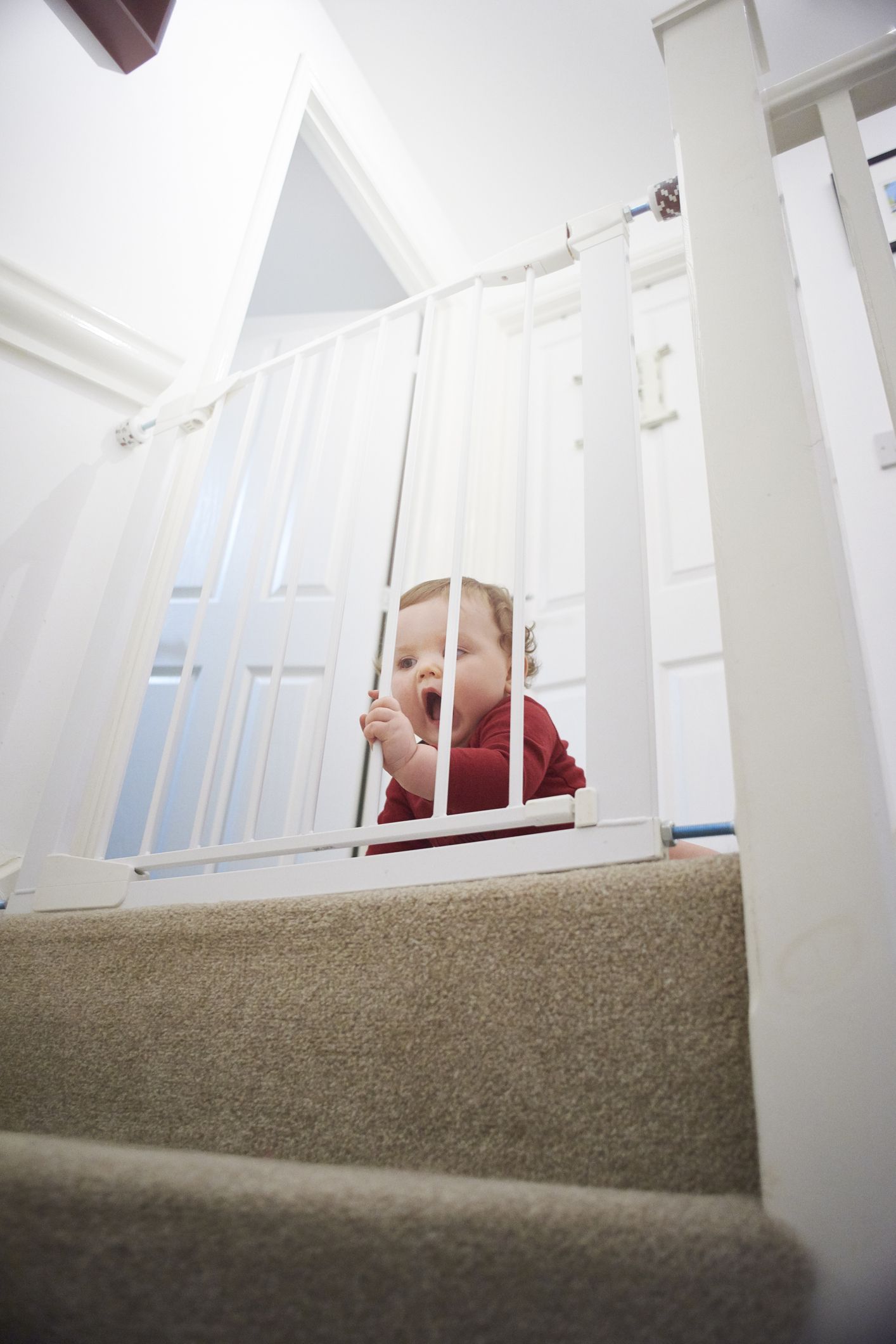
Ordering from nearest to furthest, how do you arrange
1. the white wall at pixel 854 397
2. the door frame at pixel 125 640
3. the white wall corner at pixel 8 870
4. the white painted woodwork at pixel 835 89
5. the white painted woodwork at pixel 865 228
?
the white painted woodwork at pixel 865 228 < the white painted woodwork at pixel 835 89 < the door frame at pixel 125 640 < the white wall corner at pixel 8 870 < the white wall at pixel 854 397

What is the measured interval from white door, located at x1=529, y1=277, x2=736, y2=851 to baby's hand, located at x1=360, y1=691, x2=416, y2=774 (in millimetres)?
998

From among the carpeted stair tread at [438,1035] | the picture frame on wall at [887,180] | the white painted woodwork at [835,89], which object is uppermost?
the picture frame on wall at [887,180]

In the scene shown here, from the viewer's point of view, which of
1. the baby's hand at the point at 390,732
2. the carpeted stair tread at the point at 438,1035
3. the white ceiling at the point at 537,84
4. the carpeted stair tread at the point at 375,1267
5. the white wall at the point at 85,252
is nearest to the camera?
the carpeted stair tread at the point at 375,1267

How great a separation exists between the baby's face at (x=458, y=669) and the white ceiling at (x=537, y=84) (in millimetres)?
1976

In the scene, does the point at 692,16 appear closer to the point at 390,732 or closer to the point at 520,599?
the point at 520,599

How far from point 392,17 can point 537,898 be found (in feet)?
8.88

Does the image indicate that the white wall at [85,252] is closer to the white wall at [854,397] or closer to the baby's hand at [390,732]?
the baby's hand at [390,732]

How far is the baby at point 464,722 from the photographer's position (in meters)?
0.85

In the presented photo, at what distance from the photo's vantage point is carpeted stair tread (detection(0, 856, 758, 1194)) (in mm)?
458

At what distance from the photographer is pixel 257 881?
0.76 metres

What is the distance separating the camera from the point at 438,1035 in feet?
1.75

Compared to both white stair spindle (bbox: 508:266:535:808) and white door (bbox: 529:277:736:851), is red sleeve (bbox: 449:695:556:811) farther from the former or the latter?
white door (bbox: 529:277:736:851)

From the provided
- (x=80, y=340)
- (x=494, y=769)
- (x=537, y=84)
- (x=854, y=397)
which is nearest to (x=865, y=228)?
(x=494, y=769)

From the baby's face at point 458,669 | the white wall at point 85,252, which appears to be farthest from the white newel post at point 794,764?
the white wall at point 85,252
